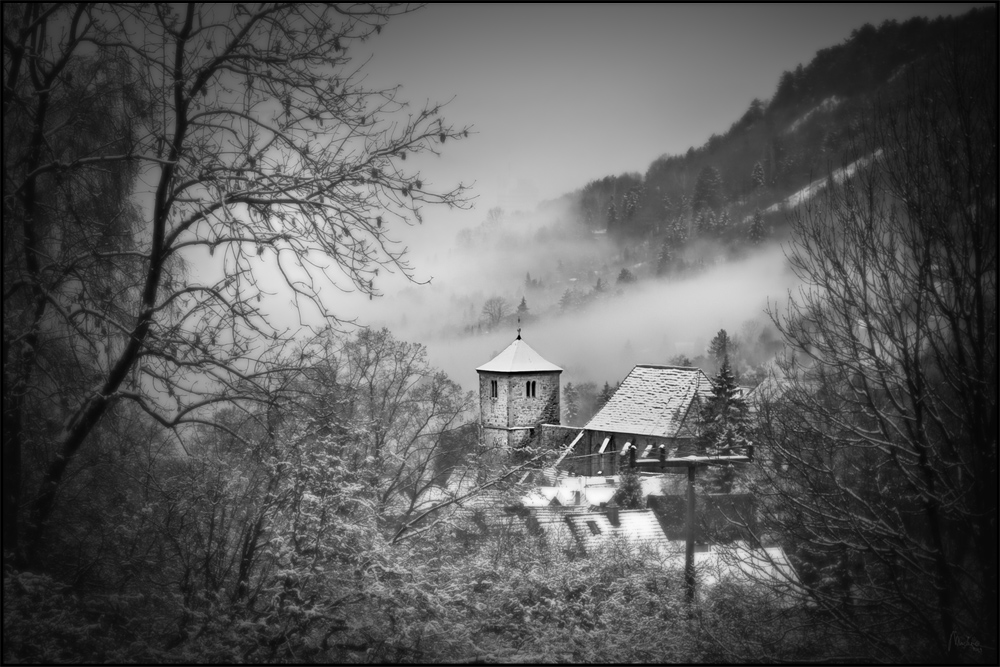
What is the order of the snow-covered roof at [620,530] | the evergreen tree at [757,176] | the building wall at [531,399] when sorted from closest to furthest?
the snow-covered roof at [620,530]
the building wall at [531,399]
the evergreen tree at [757,176]

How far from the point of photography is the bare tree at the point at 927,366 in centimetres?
402

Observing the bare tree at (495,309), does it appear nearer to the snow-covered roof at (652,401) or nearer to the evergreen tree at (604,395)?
the snow-covered roof at (652,401)

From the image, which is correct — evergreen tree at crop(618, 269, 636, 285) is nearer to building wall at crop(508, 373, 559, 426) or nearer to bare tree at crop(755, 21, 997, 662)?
building wall at crop(508, 373, 559, 426)

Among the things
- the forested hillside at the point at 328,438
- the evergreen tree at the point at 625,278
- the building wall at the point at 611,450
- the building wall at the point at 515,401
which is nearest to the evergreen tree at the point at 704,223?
the evergreen tree at the point at 625,278

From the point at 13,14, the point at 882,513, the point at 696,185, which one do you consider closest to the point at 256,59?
the point at 13,14

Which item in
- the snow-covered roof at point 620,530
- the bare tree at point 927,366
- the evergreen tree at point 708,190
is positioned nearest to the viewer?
the bare tree at point 927,366

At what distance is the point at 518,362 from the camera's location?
1966 centimetres

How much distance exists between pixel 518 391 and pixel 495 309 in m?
3.82

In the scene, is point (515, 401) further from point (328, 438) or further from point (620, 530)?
point (328, 438)

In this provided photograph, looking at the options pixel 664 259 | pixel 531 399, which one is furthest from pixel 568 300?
pixel 664 259

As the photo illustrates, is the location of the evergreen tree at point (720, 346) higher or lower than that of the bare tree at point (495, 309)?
lower

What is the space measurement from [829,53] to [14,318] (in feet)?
68.3

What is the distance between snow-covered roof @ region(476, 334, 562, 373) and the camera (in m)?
19.4

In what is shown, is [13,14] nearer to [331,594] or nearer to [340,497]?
[340,497]
